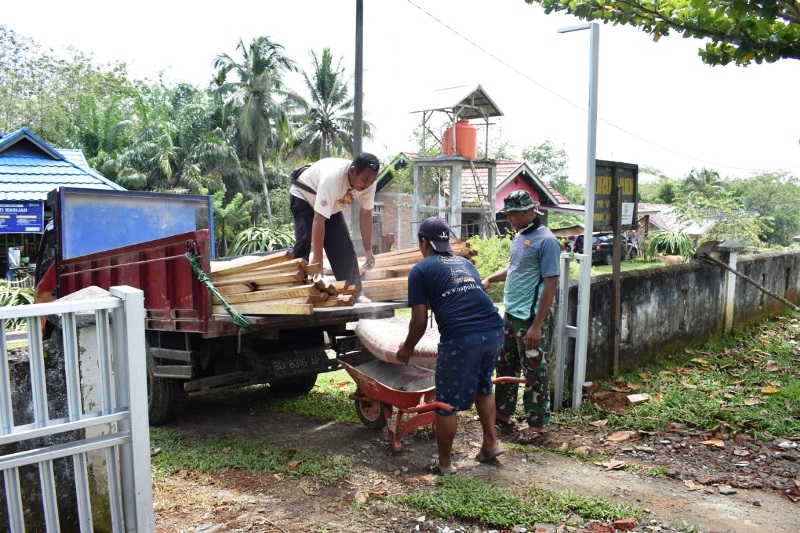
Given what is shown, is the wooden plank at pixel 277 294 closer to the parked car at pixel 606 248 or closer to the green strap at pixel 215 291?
the green strap at pixel 215 291

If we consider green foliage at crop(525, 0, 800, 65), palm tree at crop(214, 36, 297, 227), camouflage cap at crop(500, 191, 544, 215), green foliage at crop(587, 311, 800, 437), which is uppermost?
palm tree at crop(214, 36, 297, 227)

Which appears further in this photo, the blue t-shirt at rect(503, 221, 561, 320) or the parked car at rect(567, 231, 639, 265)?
the parked car at rect(567, 231, 639, 265)

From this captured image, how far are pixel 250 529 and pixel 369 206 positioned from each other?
10.0 feet

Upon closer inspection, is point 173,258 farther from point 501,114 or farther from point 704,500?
point 501,114

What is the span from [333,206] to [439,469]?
2301 millimetres

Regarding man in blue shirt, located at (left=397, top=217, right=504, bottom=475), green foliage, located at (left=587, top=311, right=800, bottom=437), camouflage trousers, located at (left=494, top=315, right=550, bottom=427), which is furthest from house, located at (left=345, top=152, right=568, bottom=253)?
man in blue shirt, located at (left=397, top=217, right=504, bottom=475)

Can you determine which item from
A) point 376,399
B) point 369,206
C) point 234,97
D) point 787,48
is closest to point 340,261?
point 369,206

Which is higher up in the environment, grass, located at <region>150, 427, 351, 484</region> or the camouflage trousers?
the camouflage trousers

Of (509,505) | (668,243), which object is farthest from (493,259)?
(668,243)

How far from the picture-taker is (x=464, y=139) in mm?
21344

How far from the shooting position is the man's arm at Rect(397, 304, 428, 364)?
4184mm

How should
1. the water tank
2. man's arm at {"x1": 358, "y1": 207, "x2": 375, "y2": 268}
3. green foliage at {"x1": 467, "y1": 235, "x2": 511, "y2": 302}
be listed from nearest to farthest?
1. man's arm at {"x1": 358, "y1": 207, "x2": 375, "y2": 268}
2. green foliage at {"x1": 467, "y1": 235, "x2": 511, "y2": 302}
3. the water tank

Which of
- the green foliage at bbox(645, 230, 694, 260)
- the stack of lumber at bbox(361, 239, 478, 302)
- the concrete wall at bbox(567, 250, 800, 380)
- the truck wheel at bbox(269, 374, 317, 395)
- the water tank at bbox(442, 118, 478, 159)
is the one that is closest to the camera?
the stack of lumber at bbox(361, 239, 478, 302)

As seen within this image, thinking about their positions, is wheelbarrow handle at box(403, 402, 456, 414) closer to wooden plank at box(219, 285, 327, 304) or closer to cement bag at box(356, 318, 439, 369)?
cement bag at box(356, 318, 439, 369)
